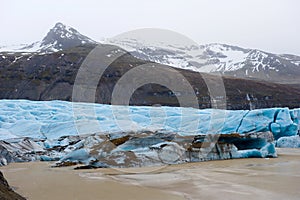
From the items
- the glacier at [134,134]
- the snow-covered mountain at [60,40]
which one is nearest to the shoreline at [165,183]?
the glacier at [134,134]

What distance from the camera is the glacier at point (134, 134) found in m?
10.4

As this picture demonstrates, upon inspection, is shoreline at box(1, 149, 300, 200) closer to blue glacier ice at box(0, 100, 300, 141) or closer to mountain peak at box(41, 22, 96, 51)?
blue glacier ice at box(0, 100, 300, 141)

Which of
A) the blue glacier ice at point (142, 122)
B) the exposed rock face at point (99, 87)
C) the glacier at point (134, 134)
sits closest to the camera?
the glacier at point (134, 134)

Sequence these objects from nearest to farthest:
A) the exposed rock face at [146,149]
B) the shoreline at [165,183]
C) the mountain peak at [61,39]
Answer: the shoreline at [165,183] → the exposed rock face at [146,149] → the mountain peak at [61,39]

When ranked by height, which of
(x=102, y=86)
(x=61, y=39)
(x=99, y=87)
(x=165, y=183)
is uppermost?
(x=61, y=39)

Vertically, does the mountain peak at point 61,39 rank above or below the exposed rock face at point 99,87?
above

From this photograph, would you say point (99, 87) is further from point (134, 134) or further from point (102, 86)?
point (134, 134)

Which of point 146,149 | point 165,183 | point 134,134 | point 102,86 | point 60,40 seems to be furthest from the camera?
point 60,40

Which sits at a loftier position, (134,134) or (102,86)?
(134,134)

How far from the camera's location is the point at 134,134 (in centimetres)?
1169

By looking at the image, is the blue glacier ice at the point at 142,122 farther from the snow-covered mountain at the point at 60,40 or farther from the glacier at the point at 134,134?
the snow-covered mountain at the point at 60,40

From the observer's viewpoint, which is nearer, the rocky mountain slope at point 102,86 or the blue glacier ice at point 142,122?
the blue glacier ice at point 142,122

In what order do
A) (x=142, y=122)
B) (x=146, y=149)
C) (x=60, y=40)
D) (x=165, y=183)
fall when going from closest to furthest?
1. (x=165, y=183)
2. (x=146, y=149)
3. (x=142, y=122)
4. (x=60, y=40)

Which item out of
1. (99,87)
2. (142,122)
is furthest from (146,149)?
(99,87)
